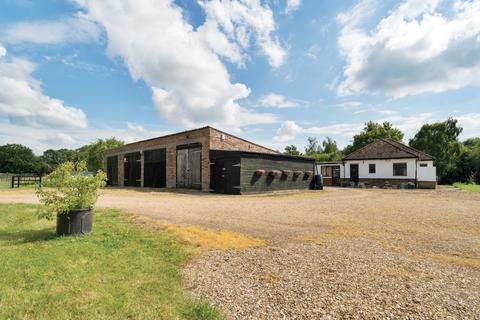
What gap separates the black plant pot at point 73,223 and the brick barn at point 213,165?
440 inches

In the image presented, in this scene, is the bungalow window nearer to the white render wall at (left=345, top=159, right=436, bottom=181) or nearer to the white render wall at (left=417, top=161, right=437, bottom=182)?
the white render wall at (left=345, top=159, right=436, bottom=181)

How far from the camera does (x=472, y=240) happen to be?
18.2ft

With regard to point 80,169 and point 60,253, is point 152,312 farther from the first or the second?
point 80,169

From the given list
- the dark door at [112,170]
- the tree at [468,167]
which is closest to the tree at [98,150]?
the dark door at [112,170]

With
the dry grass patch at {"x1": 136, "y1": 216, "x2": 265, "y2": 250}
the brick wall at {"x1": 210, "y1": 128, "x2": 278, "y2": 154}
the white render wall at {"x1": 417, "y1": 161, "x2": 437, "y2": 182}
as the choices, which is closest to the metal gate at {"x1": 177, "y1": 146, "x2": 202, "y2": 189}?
the brick wall at {"x1": 210, "y1": 128, "x2": 278, "y2": 154}

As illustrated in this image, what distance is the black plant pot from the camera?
217 inches

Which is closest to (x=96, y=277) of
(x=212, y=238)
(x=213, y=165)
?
(x=212, y=238)

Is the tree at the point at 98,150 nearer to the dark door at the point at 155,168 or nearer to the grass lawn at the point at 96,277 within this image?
the dark door at the point at 155,168

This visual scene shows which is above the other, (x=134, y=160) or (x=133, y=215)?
(x=134, y=160)

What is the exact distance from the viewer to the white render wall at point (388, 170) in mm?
24286

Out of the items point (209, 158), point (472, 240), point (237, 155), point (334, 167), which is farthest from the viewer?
point (334, 167)

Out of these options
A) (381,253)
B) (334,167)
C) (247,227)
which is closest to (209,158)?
(247,227)

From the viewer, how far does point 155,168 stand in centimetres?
2275

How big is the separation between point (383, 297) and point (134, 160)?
82.9 ft
